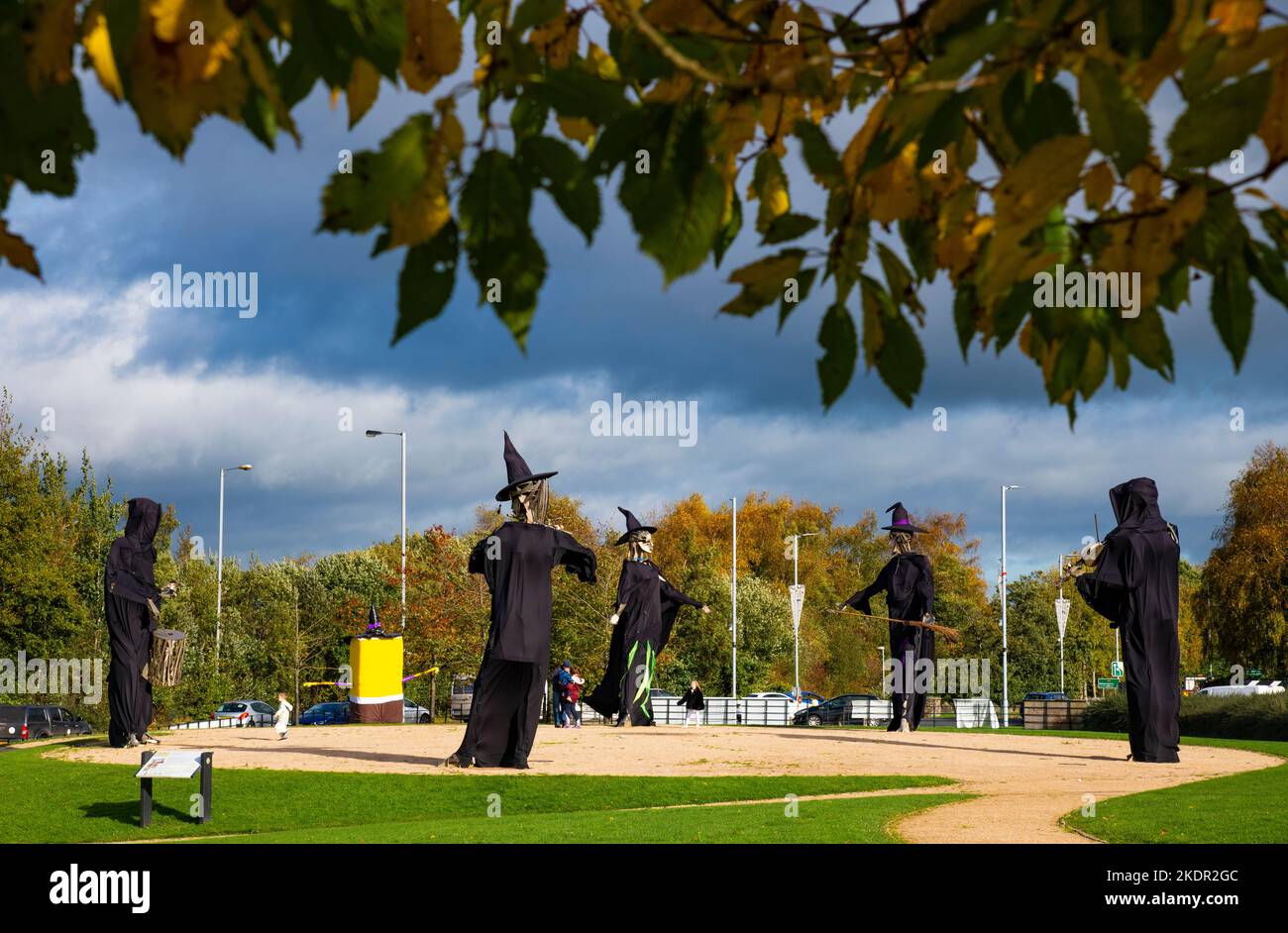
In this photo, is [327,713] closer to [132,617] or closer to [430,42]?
[132,617]

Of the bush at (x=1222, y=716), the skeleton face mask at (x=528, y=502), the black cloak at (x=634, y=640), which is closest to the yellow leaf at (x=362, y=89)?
the skeleton face mask at (x=528, y=502)

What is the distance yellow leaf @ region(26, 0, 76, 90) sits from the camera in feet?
6.59

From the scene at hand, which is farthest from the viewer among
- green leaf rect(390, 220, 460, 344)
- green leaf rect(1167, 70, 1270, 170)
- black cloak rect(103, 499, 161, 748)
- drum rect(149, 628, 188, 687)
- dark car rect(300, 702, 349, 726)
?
dark car rect(300, 702, 349, 726)

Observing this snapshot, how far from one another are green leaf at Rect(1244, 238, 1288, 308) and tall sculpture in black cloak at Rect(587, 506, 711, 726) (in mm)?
21431

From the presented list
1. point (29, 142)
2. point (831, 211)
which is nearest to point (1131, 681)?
point (831, 211)

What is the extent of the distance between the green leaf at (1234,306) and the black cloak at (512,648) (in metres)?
12.6

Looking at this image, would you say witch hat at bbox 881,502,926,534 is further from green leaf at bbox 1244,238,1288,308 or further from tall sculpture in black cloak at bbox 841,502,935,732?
green leaf at bbox 1244,238,1288,308

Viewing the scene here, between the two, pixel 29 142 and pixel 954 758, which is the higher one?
pixel 29 142

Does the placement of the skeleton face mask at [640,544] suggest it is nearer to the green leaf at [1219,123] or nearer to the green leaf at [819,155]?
the green leaf at [819,155]

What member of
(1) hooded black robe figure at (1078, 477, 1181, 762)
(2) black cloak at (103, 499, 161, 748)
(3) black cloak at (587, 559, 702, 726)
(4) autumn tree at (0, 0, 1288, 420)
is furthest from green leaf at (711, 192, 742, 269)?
(3) black cloak at (587, 559, 702, 726)

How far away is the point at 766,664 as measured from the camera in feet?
174

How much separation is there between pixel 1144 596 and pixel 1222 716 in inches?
491
